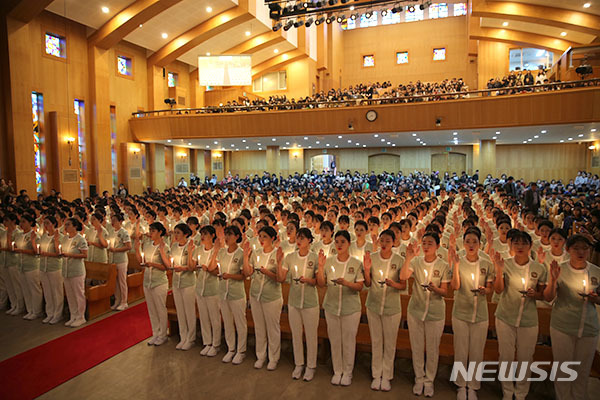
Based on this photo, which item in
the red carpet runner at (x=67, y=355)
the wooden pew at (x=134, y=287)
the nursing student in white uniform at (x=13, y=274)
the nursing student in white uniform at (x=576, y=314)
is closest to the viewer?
the nursing student in white uniform at (x=576, y=314)

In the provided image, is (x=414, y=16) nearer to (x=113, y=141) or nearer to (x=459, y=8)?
(x=459, y=8)

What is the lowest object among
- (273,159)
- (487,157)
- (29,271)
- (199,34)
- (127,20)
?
(29,271)

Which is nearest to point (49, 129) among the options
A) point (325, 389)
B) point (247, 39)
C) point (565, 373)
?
point (247, 39)

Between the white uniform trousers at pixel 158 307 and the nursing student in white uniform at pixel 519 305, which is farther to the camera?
the white uniform trousers at pixel 158 307

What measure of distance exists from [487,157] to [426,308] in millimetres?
20010

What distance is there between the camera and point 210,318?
5.02m

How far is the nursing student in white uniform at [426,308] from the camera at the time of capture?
12.9 ft

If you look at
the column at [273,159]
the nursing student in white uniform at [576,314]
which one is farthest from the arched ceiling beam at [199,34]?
the nursing student in white uniform at [576,314]

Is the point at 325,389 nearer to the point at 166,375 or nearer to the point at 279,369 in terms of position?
the point at 279,369

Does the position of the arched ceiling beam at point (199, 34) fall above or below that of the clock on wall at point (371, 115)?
above

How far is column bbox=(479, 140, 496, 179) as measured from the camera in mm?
→ 20880

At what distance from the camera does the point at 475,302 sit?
12.5 ft

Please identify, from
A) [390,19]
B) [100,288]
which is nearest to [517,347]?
[100,288]

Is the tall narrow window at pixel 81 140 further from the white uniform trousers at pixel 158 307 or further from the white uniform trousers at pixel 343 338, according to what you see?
the white uniform trousers at pixel 343 338
